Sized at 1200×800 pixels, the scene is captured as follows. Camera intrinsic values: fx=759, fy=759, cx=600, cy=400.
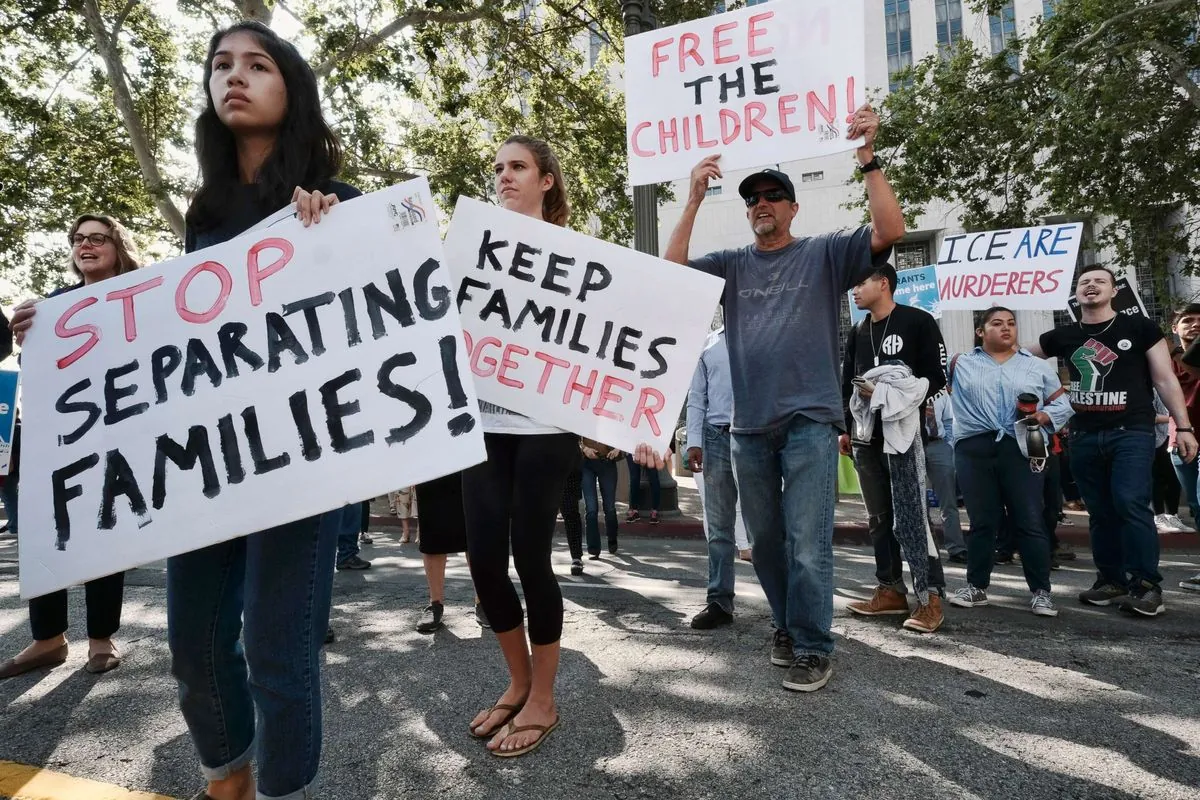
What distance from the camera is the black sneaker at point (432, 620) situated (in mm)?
3787

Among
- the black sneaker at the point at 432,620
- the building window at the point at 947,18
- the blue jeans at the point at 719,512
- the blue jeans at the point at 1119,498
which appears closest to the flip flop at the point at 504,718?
the black sneaker at the point at 432,620

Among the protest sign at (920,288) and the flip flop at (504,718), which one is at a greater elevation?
the protest sign at (920,288)

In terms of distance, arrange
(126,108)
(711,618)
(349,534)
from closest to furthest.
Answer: (711,618) < (349,534) < (126,108)

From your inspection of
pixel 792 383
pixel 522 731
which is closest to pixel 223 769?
pixel 522 731

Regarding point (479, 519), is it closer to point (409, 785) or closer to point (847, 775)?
point (409, 785)

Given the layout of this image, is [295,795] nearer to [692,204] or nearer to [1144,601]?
[692,204]

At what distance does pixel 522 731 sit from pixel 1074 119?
1172cm

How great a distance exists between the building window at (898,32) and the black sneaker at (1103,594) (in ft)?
92.1

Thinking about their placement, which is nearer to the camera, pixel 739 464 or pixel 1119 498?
pixel 739 464

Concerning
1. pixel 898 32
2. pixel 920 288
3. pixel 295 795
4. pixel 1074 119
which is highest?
pixel 898 32

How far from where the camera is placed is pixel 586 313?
2656mm

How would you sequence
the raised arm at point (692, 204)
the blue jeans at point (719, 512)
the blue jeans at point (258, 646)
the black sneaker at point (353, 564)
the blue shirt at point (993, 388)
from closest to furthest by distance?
the blue jeans at point (258, 646), the raised arm at point (692, 204), the blue jeans at point (719, 512), the blue shirt at point (993, 388), the black sneaker at point (353, 564)

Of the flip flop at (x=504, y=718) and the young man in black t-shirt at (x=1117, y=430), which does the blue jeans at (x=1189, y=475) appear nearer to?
the young man in black t-shirt at (x=1117, y=430)

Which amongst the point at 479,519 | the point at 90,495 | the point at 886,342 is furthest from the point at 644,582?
the point at 90,495
